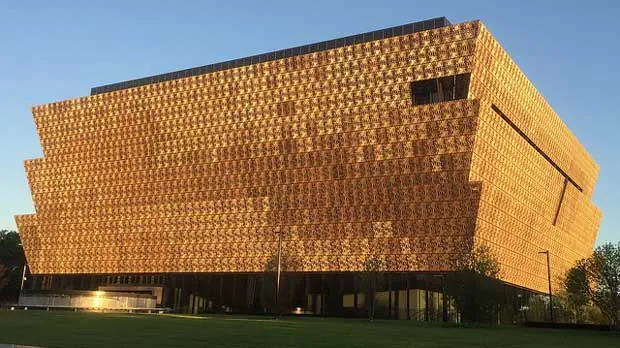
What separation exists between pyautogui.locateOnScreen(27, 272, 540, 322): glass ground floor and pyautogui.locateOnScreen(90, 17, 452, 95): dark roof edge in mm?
31258

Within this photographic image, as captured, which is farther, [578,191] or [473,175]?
[578,191]

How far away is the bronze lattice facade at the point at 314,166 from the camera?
74.6m

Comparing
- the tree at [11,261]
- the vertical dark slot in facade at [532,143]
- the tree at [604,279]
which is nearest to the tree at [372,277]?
the tree at [604,279]

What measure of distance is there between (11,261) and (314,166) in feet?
261

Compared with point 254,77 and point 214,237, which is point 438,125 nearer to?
point 254,77

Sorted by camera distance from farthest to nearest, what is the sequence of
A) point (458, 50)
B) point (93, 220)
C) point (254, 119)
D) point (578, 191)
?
point (578, 191), point (93, 220), point (254, 119), point (458, 50)

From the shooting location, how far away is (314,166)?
271 ft

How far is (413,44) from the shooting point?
76250 mm

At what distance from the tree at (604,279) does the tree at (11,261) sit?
102m

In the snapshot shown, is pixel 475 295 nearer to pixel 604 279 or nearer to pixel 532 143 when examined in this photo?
pixel 604 279

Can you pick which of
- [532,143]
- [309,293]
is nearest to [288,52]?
[309,293]

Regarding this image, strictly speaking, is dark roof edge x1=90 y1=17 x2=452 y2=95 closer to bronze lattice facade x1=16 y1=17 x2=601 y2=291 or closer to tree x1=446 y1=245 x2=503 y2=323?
bronze lattice facade x1=16 y1=17 x2=601 y2=291

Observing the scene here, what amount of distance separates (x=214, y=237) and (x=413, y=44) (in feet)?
131

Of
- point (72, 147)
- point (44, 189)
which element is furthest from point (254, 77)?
point (44, 189)
